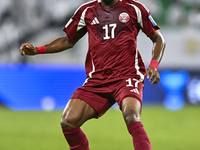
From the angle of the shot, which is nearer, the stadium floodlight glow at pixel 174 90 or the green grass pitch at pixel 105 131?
the green grass pitch at pixel 105 131

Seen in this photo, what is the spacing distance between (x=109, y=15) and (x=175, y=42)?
30.4 feet

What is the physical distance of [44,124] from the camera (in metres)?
8.12

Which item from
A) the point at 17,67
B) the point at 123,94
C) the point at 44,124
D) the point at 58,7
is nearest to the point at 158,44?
the point at 123,94

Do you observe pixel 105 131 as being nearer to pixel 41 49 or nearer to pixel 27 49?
pixel 41 49

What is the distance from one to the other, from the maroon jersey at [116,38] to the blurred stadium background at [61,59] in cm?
613

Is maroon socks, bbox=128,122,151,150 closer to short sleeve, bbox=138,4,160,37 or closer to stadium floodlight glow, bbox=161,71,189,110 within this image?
short sleeve, bbox=138,4,160,37

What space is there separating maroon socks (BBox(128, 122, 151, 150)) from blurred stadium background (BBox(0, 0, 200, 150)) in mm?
6796

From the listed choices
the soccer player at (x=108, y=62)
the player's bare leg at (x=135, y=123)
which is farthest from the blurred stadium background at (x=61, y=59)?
the player's bare leg at (x=135, y=123)

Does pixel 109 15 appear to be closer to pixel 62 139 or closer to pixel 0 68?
pixel 62 139

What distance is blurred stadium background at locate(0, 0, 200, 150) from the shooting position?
10758 millimetres

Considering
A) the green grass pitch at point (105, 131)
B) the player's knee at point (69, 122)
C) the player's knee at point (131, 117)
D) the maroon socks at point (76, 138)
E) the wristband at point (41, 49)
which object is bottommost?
the green grass pitch at point (105, 131)

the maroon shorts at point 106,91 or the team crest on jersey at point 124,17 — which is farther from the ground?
the team crest on jersey at point 124,17

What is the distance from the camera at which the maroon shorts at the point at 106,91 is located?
384 centimetres

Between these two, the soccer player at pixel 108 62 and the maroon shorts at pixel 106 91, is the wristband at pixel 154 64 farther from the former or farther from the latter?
the maroon shorts at pixel 106 91
